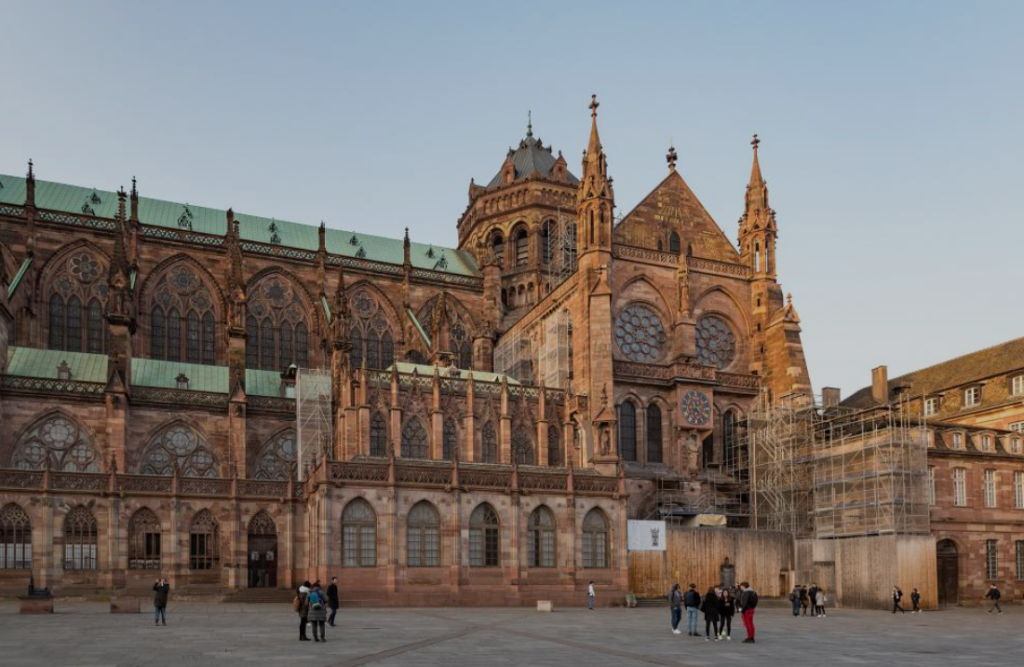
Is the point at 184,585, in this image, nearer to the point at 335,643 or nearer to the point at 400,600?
the point at 400,600

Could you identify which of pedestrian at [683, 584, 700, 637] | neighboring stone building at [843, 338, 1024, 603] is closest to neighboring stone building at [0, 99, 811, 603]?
neighboring stone building at [843, 338, 1024, 603]

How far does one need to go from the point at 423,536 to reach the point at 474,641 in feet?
64.1

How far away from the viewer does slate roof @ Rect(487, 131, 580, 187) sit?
3465 inches

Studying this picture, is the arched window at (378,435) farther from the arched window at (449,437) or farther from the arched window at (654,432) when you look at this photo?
the arched window at (654,432)

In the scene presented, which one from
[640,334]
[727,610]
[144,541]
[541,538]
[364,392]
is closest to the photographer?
[727,610]

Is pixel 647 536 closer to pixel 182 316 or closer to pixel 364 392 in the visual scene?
pixel 364 392

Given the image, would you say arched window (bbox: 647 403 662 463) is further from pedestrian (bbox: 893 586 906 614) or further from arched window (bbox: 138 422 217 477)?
arched window (bbox: 138 422 217 477)

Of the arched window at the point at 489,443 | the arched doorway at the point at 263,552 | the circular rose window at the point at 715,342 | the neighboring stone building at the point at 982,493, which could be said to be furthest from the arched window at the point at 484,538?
the circular rose window at the point at 715,342

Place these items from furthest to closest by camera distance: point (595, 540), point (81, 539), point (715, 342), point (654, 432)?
point (715, 342) < point (654, 432) < point (595, 540) < point (81, 539)

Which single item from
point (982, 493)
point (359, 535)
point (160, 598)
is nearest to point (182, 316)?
point (359, 535)

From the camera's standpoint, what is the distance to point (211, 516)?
50.4m

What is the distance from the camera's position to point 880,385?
66.1 meters

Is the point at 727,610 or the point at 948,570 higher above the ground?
the point at 727,610

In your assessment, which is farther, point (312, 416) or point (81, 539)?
point (312, 416)
